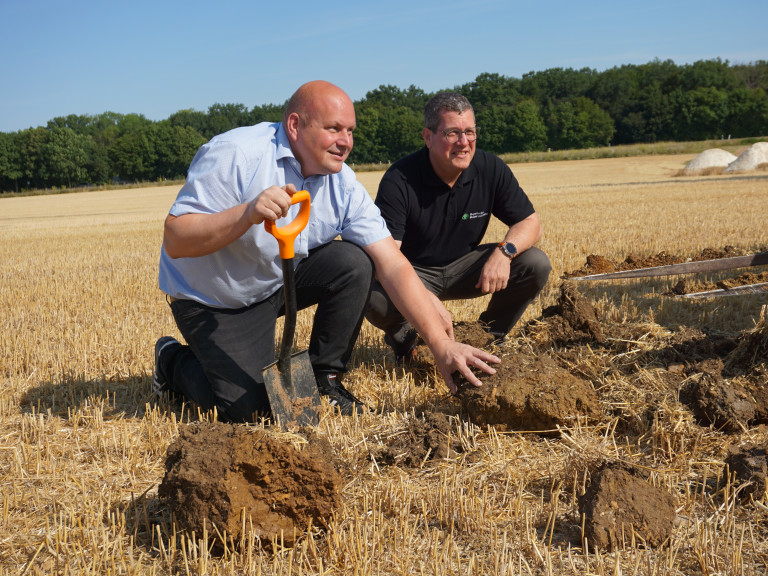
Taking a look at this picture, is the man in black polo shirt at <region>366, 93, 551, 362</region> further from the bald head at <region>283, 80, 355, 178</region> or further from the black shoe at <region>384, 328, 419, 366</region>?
the bald head at <region>283, 80, 355, 178</region>

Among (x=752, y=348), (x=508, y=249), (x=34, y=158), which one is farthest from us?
(x=34, y=158)

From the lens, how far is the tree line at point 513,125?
69750mm

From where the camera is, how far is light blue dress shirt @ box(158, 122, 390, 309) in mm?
3590

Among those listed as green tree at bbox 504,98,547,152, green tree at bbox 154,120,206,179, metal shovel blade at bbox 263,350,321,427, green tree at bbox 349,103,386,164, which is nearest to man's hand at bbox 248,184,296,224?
metal shovel blade at bbox 263,350,321,427

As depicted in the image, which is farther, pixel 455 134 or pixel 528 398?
pixel 455 134

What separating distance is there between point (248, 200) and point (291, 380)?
1.02 m

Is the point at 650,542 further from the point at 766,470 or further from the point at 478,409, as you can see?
the point at 478,409

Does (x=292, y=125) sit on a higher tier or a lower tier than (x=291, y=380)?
higher

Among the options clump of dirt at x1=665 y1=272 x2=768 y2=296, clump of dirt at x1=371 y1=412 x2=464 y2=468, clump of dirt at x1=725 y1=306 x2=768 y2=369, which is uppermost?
clump of dirt at x1=725 y1=306 x2=768 y2=369

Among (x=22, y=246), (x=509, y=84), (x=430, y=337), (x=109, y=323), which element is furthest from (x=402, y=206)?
(x=509, y=84)

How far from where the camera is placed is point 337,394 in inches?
164

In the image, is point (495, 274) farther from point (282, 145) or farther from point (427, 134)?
point (282, 145)

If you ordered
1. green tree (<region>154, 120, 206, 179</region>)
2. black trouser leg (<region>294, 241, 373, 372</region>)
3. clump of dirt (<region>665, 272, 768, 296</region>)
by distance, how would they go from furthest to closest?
green tree (<region>154, 120, 206, 179</region>) < clump of dirt (<region>665, 272, 768, 296</region>) < black trouser leg (<region>294, 241, 373, 372</region>)

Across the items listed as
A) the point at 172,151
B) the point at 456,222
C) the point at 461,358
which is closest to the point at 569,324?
the point at 456,222
